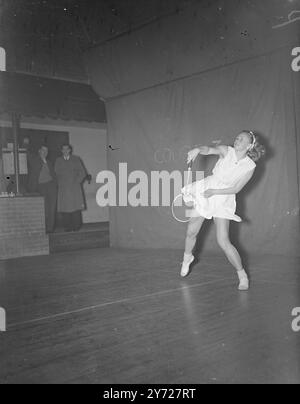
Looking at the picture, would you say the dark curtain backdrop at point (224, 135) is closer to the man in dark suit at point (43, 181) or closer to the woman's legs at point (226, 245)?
the man in dark suit at point (43, 181)

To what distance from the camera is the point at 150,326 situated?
8.67 feet

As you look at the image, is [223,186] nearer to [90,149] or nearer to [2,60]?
[2,60]

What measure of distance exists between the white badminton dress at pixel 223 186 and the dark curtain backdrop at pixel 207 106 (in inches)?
66.2

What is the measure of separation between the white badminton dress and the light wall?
5859 mm

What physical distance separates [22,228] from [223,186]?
366 centimetres

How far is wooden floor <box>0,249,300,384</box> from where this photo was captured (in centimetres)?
196

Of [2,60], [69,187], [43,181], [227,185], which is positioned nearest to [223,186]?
[227,185]

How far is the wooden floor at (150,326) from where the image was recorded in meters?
1.96

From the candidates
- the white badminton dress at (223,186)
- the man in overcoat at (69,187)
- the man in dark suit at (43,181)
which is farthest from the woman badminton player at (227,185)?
the man in dark suit at (43,181)

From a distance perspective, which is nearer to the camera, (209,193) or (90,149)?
(209,193)

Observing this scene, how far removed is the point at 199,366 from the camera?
6.56ft

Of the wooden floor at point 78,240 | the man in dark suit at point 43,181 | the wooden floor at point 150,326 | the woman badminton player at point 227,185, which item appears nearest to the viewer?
the wooden floor at point 150,326

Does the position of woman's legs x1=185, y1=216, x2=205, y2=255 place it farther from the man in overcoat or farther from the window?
the window

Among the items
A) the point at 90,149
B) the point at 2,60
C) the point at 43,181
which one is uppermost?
the point at 2,60
